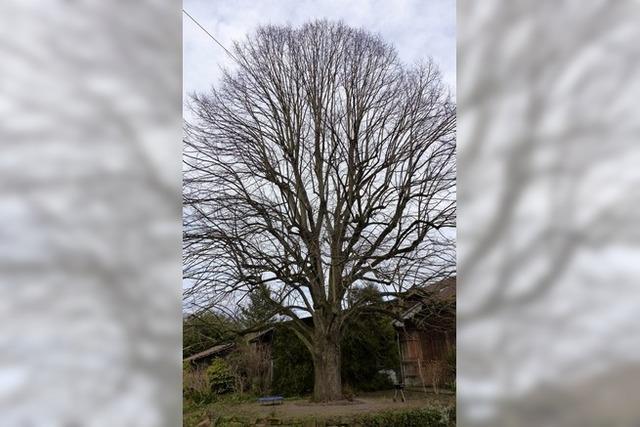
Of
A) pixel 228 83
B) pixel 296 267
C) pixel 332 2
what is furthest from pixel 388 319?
pixel 332 2

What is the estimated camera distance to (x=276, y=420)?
334cm

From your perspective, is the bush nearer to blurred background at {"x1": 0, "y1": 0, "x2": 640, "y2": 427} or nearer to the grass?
the grass

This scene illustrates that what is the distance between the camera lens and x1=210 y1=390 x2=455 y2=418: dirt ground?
3340 millimetres

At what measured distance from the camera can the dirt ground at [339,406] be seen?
3.34 meters
